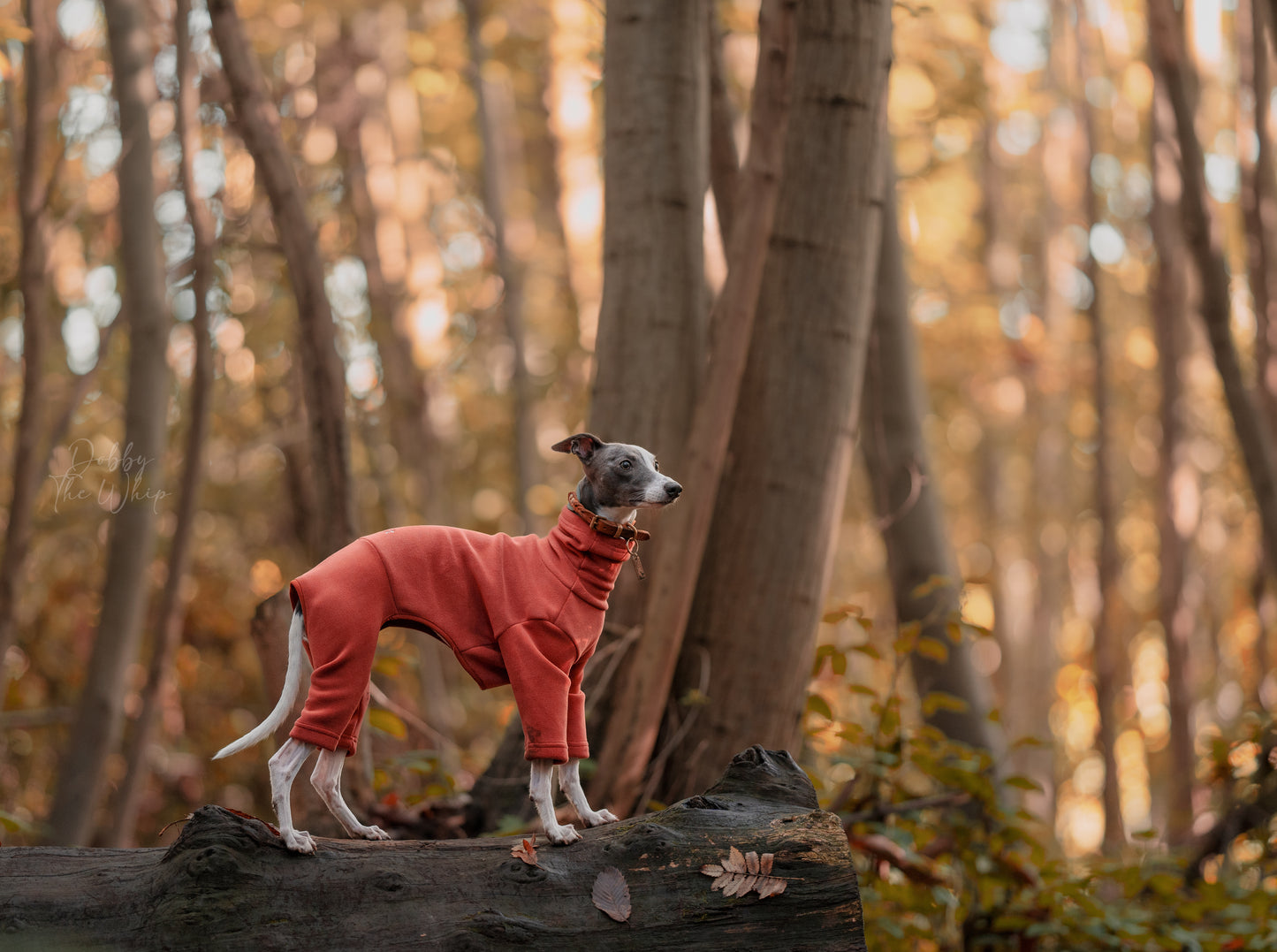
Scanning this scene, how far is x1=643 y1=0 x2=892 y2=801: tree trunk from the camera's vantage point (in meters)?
4.16

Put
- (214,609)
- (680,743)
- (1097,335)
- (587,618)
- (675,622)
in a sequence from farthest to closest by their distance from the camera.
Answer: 1. (214,609)
2. (1097,335)
3. (680,743)
4. (675,622)
5. (587,618)

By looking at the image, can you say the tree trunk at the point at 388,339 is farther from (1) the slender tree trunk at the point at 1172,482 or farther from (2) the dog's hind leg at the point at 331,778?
(2) the dog's hind leg at the point at 331,778

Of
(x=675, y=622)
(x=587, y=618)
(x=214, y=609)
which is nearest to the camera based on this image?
(x=587, y=618)

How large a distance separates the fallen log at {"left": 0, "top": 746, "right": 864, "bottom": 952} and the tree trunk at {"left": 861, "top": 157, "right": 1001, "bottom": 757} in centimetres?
325

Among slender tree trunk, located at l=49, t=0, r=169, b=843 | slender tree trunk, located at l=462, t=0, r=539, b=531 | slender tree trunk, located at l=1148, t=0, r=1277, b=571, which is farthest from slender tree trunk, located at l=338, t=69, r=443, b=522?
slender tree trunk, located at l=1148, t=0, r=1277, b=571

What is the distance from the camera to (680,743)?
430cm

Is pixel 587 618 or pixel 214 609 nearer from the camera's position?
pixel 587 618

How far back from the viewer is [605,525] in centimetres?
271

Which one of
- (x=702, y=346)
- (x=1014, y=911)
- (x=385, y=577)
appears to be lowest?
(x=1014, y=911)

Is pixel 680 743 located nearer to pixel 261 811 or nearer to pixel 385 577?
pixel 385 577

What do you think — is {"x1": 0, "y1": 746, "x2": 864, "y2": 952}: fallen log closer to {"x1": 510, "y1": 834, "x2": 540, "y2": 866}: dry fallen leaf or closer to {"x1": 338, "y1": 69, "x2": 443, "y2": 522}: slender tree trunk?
{"x1": 510, "y1": 834, "x2": 540, "y2": 866}: dry fallen leaf

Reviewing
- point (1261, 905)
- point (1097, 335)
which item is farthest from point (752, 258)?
point (1097, 335)

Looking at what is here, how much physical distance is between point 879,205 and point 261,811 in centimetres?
813

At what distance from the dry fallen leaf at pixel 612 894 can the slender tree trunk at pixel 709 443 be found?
4.33ft
